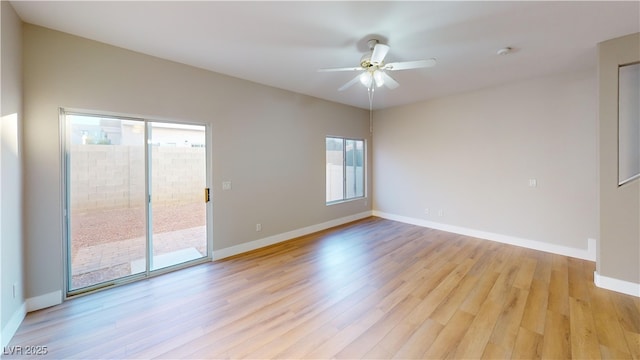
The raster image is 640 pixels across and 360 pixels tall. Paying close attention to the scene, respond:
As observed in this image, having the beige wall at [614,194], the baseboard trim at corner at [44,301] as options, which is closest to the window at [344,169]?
the beige wall at [614,194]

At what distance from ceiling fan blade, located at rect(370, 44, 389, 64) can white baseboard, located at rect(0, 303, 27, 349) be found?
12.9 feet

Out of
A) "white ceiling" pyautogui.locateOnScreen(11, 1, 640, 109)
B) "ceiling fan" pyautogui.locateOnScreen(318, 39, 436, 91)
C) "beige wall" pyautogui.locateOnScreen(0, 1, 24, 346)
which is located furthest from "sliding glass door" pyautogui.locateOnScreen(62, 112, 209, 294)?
"ceiling fan" pyautogui.locateOnScreen(318, 39, 436, 91)

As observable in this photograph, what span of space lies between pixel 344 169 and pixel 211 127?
10.7ft

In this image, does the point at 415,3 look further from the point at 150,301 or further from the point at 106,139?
the point at 150,301

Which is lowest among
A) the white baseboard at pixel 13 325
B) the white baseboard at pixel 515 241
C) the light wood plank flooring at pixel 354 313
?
the light wood plank flooring at pixel 354 313

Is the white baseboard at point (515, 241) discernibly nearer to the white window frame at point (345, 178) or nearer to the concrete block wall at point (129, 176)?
the white window frame at point (345, 178)

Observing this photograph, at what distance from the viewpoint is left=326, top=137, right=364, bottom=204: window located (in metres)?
5.58

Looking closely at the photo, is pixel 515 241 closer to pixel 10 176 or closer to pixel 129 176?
pixel 129 176

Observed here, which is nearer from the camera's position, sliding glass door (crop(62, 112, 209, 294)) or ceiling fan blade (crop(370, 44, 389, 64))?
ceiling fan blade (crop(370, 44, 389, 64))

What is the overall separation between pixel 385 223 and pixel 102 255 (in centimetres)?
493

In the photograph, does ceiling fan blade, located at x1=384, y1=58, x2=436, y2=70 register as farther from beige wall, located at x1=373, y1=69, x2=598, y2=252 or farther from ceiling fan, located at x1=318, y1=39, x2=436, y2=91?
beige wall, located at x1=373, y1=69, x2=598, y2=252

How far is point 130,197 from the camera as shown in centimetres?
298

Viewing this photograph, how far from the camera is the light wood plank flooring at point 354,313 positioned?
6.22ft

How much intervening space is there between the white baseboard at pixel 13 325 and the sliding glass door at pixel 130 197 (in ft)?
1.39
